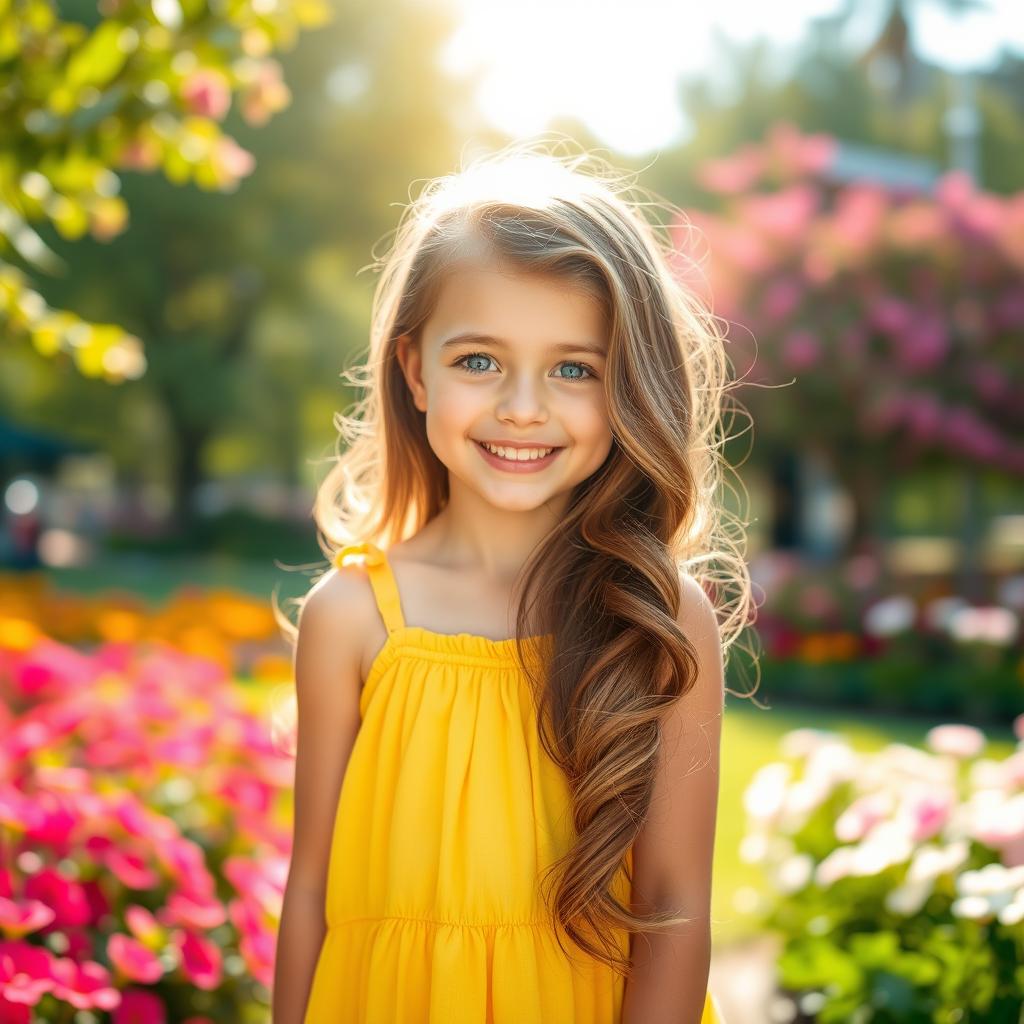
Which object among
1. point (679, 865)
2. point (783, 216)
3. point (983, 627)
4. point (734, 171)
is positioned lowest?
point (983, 627)

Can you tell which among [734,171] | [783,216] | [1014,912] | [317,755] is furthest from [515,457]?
[734,171]

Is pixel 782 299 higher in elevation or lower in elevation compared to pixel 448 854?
higher

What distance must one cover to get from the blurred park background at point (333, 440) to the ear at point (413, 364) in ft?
1.99

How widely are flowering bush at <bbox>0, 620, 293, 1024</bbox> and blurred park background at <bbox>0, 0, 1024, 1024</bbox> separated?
0.01 m

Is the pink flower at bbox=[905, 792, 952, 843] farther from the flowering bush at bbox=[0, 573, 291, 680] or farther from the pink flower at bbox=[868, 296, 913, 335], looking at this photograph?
the pink flower at bbox=[868, 296, 913, 335]

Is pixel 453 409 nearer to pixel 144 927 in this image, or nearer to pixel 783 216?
pixel 144 927

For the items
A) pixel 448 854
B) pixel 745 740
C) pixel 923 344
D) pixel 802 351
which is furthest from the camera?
pixel 802 351

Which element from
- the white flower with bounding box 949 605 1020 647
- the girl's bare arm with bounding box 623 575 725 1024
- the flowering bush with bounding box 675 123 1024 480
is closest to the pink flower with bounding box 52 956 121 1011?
the girl's bare arm with bounding box 623 575 725 1024

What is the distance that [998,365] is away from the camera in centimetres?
988

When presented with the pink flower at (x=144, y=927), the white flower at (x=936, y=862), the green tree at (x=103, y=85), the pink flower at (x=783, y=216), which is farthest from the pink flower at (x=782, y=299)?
the pink flower at (x=144, y=927)

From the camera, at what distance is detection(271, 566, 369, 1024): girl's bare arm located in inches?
72.9

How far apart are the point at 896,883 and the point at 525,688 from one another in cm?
148

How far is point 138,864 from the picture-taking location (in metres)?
2.46

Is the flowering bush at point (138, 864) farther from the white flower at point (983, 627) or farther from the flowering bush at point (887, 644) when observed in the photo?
Answer: the white flower at point (983, 627)
